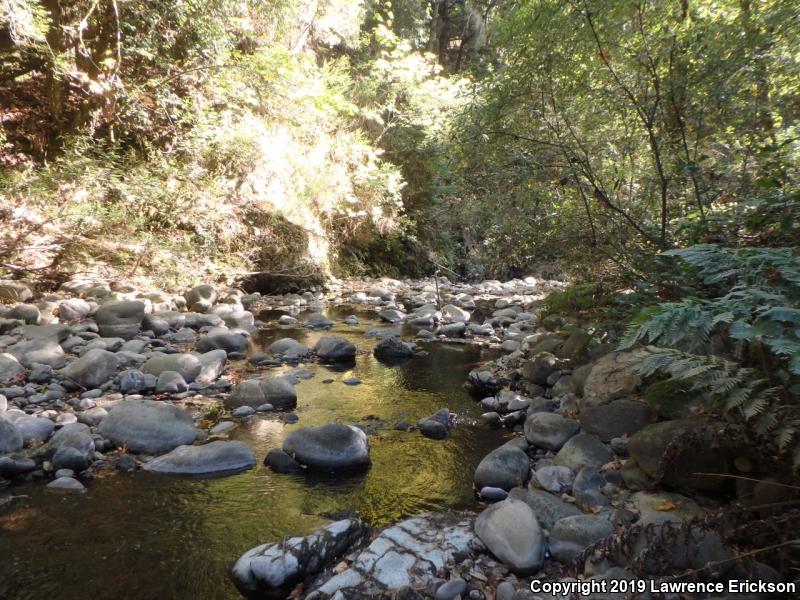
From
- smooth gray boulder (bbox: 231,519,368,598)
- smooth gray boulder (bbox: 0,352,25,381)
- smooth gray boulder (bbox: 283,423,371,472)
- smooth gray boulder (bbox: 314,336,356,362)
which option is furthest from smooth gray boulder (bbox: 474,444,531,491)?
smooth gray boulder (bbox: 0,352,25,381)

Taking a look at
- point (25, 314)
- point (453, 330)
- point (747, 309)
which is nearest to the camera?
point (747, 309)

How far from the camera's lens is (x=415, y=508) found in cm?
310

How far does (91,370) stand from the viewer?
4793 millimetres

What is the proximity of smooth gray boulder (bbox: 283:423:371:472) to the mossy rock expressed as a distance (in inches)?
80.0

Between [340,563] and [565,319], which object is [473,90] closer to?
[565,319]

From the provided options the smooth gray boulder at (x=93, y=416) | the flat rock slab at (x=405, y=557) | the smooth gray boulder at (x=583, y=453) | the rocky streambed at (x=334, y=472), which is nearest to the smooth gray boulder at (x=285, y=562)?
the rocky streambed at (x=334, y=472)

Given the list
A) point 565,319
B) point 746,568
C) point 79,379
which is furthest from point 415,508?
point 565,319

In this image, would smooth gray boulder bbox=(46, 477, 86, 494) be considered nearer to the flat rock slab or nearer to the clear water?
the clear water

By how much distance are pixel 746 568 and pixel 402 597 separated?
53.3 inches

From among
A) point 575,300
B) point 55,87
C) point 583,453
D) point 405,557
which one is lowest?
point 405,557

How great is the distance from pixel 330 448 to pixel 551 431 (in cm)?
167

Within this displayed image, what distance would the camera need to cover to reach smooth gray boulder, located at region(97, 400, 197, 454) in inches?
145

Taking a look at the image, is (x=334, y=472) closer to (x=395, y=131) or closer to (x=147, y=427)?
(x=147, y=427)

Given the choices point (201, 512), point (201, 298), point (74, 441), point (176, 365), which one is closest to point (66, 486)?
point (74, 441)
